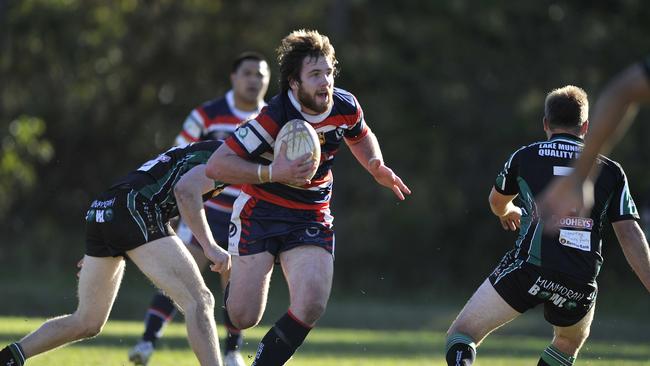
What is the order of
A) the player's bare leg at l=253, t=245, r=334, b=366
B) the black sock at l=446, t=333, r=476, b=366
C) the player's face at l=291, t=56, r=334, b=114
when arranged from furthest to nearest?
the player's face at l=291, t=56, r=334, b=114
the player's bare leg at l=253, t=245, r=334, b=366
the black sock at l=446, t=333, r=476, b=366

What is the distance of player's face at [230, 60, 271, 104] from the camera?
352 inches

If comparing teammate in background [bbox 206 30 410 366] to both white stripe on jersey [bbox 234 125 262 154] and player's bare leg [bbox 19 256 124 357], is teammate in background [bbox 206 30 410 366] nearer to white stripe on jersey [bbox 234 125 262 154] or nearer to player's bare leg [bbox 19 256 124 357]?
white stripe on jersey [bbox 234 125 262 154]

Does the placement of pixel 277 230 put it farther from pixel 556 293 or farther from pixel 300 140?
pixel 556 293

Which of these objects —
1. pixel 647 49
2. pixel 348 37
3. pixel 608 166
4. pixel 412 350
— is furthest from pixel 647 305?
pixel 608 166

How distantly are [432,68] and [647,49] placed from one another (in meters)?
4.12

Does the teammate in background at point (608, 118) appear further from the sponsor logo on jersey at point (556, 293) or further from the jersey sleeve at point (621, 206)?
the jersey sleeve at point (621, 206)

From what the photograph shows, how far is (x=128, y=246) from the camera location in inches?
229

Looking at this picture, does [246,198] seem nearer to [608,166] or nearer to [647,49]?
[608,166]

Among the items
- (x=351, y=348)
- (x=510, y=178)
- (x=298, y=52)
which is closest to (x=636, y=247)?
(x=510, y=178)

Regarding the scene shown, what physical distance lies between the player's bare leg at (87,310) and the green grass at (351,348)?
1771mm

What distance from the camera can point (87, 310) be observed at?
6.05 meters

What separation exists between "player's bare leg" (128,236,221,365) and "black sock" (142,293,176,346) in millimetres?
2435

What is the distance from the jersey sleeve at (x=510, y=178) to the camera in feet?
19.2

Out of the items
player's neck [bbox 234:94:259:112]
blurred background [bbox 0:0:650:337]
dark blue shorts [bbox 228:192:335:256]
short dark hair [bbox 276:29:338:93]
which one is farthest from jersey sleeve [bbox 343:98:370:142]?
blurred background [bbox 0:0:650:337]
